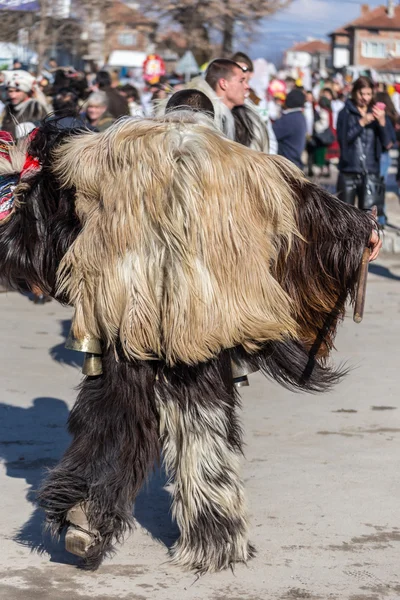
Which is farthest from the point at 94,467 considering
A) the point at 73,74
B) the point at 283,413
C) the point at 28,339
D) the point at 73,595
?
the point at 73,74

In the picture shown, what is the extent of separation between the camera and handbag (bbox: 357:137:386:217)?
9773 mm

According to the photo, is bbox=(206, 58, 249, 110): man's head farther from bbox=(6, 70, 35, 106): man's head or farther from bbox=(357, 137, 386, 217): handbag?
bbox=(357, 137, 386, 217): handbag

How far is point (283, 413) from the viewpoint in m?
5.91

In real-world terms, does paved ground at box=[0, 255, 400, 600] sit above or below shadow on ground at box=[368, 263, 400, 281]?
above

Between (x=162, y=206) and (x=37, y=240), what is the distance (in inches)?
22.4

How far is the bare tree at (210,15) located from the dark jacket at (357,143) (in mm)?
18658

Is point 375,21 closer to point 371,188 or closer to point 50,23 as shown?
point 50,23

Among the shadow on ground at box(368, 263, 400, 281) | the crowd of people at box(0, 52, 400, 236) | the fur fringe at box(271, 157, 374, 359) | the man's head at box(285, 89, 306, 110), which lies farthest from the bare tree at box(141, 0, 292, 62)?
the fur fringe at box(271, 157, 374, 359)

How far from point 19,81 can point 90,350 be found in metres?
6.01

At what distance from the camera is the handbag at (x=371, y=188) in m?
9.77

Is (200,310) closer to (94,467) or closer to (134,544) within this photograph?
(94,467)

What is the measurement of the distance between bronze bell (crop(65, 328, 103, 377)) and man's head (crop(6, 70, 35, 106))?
233 inches

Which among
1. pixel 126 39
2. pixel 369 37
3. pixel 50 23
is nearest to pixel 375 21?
pixel 369 37

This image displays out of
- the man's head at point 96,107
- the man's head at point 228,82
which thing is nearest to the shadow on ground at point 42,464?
the man's head at point 228,82
